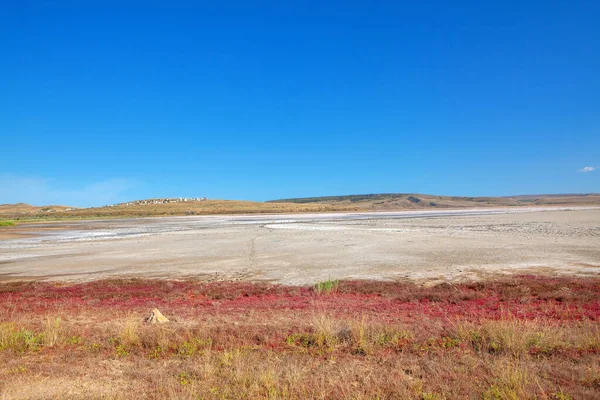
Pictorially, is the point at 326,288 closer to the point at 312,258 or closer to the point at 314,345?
the point at 314,345

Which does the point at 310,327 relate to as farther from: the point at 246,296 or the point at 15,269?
the point at 15,269

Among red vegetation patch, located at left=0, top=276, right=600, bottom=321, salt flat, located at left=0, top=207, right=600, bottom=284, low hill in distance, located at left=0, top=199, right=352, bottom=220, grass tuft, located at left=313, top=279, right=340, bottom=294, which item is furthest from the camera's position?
low hill in distance, located at left=0, top=199, right=352, bottom=220

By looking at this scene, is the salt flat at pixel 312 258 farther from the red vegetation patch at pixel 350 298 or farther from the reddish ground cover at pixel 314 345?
the reddish ground cover at pixel 314 345

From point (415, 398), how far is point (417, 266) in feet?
47.6

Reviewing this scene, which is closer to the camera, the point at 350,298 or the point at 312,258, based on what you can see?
the point at 350,298

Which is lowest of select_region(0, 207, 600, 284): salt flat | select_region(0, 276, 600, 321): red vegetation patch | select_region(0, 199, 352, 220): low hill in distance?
select_region(0, 276, 600, 321): red vegetation patch

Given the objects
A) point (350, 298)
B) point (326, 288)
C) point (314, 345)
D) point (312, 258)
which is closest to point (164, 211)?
point (312, 258)

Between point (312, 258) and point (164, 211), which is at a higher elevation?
point (164, 211)

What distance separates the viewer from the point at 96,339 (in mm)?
9445

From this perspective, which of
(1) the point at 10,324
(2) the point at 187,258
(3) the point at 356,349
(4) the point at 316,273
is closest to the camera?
(3) the point at 356,349

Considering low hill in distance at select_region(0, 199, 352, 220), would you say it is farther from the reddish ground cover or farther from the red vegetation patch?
the reddish ground cover

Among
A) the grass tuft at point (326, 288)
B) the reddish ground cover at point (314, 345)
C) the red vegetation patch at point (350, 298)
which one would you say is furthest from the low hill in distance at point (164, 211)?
the reddish ground cover at point (314, 345)

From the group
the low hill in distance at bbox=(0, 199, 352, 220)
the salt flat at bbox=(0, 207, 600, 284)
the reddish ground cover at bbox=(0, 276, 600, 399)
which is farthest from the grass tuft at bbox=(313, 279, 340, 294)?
the low hill in distance at bbox=(0, 199, 352, 220)

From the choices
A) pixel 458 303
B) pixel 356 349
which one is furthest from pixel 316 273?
pixel 356 349
